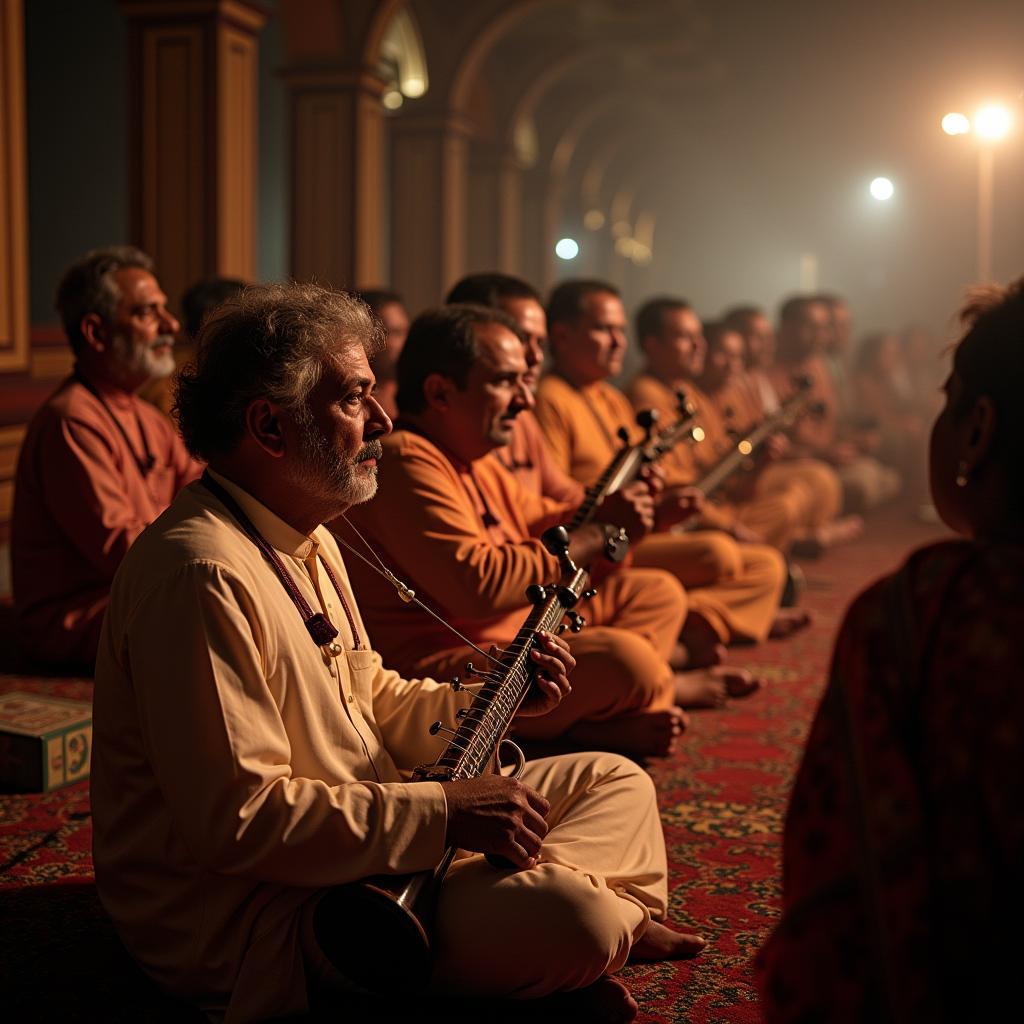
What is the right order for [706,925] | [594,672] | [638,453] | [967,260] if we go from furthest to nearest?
[967,260] < [638,453] < [594,672] < [706,925]

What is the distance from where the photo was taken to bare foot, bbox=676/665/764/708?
4508 mm

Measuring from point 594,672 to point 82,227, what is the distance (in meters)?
8.90

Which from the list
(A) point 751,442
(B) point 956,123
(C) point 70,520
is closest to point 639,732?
(C) point 70,520

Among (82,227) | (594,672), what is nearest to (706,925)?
(594,672)

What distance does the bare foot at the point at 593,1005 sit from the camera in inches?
88.0

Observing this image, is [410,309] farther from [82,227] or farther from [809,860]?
[809,860]

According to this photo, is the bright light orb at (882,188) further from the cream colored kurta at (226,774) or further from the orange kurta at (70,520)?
the cream colored kurta at (226,774)

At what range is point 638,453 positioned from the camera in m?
4.09

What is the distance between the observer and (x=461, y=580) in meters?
3.49

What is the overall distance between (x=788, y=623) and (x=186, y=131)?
475cm

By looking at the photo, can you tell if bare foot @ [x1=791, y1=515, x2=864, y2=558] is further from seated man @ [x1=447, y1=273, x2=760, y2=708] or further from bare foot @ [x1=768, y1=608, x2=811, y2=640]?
seated man @ [x1=447, y1=273, x2=760, y2=708]

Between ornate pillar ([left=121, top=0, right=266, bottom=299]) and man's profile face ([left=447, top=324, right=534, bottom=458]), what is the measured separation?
15.2 ft

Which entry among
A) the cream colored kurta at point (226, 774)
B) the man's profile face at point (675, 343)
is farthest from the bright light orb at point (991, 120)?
the cream colored kurta at point (226, 774)

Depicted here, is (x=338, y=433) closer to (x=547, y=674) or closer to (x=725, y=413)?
(x=547, y=674)
